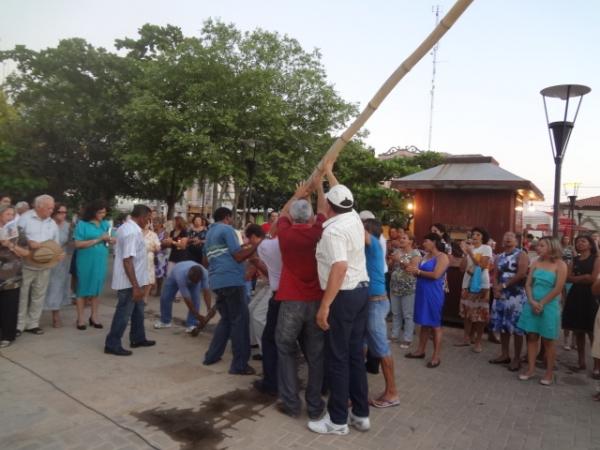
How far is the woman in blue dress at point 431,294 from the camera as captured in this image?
534 centimetres

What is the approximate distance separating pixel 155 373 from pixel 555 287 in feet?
15.1

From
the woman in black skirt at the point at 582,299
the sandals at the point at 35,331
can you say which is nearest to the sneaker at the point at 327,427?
the woman in black skirt at the point at 582,299

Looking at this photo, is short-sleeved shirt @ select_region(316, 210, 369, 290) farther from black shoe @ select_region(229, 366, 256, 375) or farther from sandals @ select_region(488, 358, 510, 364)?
sandals @ select_region(488, 358, 510, 364)

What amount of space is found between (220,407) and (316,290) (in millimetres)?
1414

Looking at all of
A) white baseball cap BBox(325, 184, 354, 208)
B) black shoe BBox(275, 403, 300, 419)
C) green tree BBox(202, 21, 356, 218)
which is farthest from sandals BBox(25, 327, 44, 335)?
green tree BBox(202, 21, 356, 218)

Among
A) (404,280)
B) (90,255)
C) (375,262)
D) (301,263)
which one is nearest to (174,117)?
(90,255)

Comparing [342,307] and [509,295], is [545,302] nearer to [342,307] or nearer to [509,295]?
[509,295]

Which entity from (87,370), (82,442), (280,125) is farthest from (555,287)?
(280,125)

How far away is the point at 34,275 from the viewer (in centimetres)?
573

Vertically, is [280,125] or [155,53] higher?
[155,53]

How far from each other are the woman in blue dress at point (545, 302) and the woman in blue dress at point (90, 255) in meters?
5.74

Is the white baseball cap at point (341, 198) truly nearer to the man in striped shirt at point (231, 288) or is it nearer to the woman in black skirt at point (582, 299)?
the man in striped shirt at point (231, 288)

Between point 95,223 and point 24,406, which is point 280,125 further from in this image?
point 24,406

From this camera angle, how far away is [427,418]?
3822 millimetres
